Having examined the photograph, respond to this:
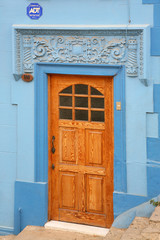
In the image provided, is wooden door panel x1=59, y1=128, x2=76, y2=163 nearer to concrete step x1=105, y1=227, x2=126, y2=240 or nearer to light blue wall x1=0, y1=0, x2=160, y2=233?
light blue wall x1=0, y1=0, x2=160, y2=233

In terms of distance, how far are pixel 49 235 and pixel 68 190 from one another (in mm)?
693

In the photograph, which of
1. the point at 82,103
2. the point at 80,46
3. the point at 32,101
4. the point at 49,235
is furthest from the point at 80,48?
the point at 49,235

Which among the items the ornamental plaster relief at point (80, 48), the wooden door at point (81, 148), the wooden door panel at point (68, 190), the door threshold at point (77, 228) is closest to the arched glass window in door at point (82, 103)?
the wooden door at point (81, 148)

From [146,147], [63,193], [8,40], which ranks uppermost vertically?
[8,40]

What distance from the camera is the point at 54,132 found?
7344 millimetres

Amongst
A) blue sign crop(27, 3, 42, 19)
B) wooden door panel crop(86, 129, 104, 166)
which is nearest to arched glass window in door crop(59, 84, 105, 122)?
wooden door panel crop(86, 129, 104, 166)

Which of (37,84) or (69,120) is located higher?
(37,84)

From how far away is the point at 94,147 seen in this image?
7203 millimetres

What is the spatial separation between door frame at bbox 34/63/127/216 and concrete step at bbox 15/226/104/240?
0.72m

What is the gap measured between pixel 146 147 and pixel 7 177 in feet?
6.94

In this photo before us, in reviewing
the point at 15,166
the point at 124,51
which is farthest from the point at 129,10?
the point at 15,166

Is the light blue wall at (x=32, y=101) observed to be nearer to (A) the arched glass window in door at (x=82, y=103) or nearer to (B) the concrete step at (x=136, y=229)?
(A) the arched glass window in door at (x=82, y=103)

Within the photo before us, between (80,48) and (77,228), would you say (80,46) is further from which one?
(77,228)

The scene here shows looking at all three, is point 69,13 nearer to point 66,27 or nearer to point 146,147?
point 66,27
